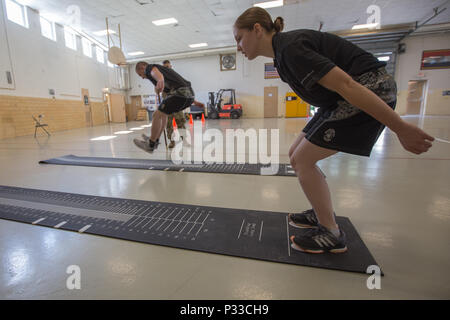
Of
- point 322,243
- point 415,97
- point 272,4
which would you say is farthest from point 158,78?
point 415,97

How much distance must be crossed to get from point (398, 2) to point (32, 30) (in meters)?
13.9

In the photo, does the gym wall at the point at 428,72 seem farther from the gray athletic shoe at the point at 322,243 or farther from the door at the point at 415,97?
the gray athletic shoe at the point at 322,243

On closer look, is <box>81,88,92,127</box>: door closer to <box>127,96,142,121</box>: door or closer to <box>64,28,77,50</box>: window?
<box>64,28,77,50</box>: window

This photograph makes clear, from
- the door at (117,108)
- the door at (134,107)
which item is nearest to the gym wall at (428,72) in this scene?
the door at (134,107)

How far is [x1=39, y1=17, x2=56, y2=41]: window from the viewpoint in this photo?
873 centimetres

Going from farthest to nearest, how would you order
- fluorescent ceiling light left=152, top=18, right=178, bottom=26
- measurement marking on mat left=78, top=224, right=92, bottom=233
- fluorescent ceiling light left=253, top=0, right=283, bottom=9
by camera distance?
fluorescent ceiling light left=152, top=18, right=178, bottom=26 → fluorescent ceiling light left=253, top=0, right=283, bottom=9 → measurement marking on mat left=78, top=224, right=92, bottom=233

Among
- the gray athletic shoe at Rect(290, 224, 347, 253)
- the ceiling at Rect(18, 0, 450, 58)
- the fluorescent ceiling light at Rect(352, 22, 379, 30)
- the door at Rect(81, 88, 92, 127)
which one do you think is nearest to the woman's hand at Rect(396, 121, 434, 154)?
the gray athletic shoe at Rect(290, 224, 347, 253)

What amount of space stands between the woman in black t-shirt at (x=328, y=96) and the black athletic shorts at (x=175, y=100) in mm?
2168

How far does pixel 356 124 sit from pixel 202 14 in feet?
33.6

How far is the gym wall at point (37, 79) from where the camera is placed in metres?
7.30

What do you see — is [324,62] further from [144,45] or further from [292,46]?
[144,45]

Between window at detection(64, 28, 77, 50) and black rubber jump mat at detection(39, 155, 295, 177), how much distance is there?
984cm
